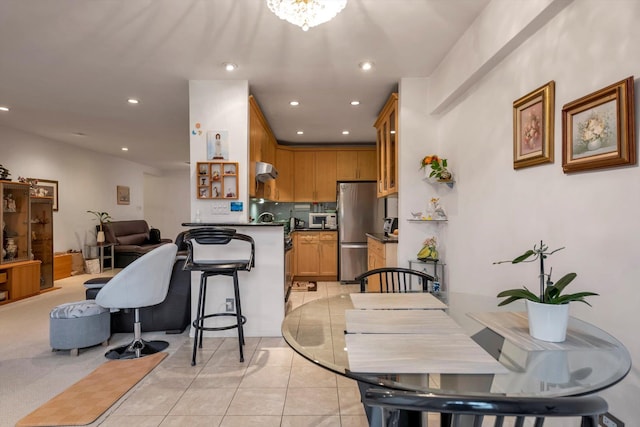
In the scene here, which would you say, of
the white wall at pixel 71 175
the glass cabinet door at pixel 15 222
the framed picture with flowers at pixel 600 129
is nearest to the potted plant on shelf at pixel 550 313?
the framed picture with flowers at pixel 600 129

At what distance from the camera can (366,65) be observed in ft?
10.4

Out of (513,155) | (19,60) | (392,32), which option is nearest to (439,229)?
(513,155)

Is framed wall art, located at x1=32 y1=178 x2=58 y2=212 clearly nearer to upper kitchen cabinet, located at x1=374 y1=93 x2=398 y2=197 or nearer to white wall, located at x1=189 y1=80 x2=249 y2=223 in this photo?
white wall, located at x1=189 y1=80 x2=249 y2=223

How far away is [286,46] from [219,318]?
102 inches

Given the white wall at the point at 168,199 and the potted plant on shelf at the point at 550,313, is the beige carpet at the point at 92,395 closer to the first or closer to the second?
the potted plant on shelf at the point at 550,313

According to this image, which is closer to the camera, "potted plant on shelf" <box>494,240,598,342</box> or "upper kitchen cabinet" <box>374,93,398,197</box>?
"potted plant on shelf" <box>494,240,598,342</box>

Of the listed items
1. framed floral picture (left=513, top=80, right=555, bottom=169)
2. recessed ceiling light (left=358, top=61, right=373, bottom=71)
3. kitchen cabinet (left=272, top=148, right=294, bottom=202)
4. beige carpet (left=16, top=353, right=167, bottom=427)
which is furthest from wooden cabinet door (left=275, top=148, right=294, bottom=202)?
framed floral picture (left=513, top=80, right=555, bottom=169)

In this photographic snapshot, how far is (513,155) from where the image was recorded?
A: 219 cm

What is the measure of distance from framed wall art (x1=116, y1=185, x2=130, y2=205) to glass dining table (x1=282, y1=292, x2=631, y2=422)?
27.2ft

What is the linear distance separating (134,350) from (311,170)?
14.1 ft

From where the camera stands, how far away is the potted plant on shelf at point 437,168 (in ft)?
10.3

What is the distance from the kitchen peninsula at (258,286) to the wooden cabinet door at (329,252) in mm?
2682

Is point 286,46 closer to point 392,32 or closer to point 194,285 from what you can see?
point 392,32

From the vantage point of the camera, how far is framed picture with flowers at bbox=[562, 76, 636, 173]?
1.34 metres
